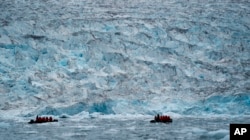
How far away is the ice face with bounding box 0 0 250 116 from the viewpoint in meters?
17.3

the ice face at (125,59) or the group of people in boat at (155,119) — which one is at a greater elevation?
the ice face at (125,59)

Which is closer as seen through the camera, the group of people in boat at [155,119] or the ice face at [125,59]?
the group of people in boat at [155,119]

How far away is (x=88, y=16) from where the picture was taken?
888 inches

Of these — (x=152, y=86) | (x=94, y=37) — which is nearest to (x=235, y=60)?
(x=152, y=86)

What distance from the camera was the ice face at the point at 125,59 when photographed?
17281 mm

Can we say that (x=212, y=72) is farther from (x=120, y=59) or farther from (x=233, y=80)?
(x=120, y=59)

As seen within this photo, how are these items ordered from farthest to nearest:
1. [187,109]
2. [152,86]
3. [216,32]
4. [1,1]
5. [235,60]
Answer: [1,1] → [216,32] → [235,60] → [152,86] → [187,109]

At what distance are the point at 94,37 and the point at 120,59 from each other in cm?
198

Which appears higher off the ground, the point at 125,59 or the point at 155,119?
the point at 125,59

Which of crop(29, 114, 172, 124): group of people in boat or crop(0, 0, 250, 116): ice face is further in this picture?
crop(0, 0, 250, 116): ice face

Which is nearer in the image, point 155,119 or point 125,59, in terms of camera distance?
point 155,119

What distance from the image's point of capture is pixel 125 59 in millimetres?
19453

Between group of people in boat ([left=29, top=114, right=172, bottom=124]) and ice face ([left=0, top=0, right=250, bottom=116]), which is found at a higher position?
ice face ([left=0, top=0, right=250, bottom=116])

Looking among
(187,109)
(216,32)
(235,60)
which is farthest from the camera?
(216,32)
